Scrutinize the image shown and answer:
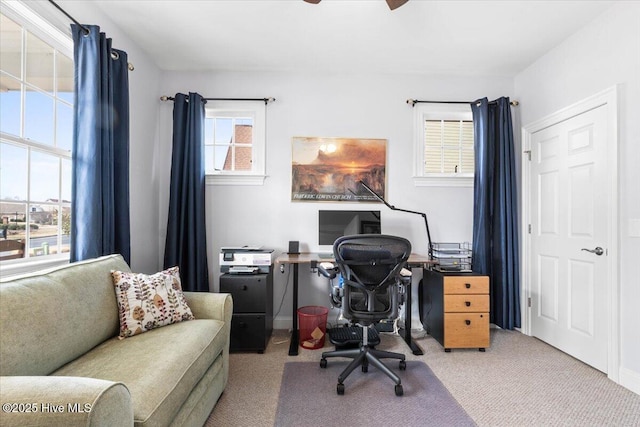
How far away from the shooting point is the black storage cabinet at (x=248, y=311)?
8.23 feet

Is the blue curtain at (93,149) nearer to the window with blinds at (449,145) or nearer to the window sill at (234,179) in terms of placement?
the window sill at (234,179)

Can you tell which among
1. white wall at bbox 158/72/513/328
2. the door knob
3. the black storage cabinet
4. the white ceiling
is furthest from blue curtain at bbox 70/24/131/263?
the door knob

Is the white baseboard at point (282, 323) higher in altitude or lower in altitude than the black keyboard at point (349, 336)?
lower

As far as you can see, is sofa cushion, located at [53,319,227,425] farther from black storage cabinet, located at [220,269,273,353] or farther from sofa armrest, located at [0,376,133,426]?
black storage cabinet, located at [220,269,273,353]

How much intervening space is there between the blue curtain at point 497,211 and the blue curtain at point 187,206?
2.71 metres

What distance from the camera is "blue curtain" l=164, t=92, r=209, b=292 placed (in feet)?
9.37

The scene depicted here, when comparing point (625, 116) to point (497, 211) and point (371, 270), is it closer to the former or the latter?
point (497, 211)

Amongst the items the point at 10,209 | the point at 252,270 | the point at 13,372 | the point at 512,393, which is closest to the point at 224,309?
the point at 252,270

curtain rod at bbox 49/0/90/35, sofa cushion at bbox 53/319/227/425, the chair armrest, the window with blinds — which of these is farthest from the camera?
the window with blinds

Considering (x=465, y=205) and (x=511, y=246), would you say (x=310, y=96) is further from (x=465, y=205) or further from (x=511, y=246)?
(x=511, y=246)

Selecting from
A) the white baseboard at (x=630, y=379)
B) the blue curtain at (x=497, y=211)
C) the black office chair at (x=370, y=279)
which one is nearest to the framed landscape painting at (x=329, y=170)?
the blue curtain at (x=497, y=211)

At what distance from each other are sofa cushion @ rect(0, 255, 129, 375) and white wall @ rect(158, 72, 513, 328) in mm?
1522

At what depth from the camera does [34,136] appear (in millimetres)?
1840

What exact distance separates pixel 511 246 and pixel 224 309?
2696 mm
